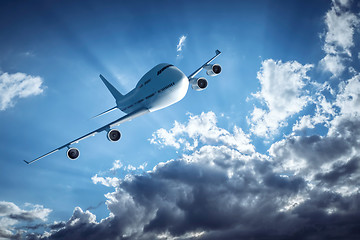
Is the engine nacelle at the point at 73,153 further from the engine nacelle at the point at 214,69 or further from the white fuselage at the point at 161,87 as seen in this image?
the engine nacelle at the point at 214,69

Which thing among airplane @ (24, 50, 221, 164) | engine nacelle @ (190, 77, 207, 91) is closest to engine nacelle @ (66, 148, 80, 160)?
airplane @ (24, 50, 221, 164)

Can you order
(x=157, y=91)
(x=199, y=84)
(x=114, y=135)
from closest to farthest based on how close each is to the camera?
(x=157, y=91) < (x=114, y=135) < (x=199, y=84)

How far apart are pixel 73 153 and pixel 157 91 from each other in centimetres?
1838

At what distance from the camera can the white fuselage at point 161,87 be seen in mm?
26891

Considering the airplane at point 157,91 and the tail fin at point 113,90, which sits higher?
the tail fin at point 113,90

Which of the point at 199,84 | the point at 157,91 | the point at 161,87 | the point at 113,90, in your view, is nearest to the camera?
the point at 161,87

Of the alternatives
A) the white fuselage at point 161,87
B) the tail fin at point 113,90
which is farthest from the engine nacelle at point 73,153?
the tail fin at point 113,90

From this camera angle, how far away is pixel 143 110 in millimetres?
32312

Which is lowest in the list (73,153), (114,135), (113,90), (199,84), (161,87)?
(73,153)

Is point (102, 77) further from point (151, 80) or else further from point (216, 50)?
point (216, 50)

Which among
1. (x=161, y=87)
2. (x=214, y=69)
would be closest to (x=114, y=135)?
(x=161, y=87)

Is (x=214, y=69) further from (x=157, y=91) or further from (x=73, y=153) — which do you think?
(x=73, y=153)

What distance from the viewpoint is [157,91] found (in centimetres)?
2867

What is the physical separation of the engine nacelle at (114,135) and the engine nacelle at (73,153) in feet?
23.4
